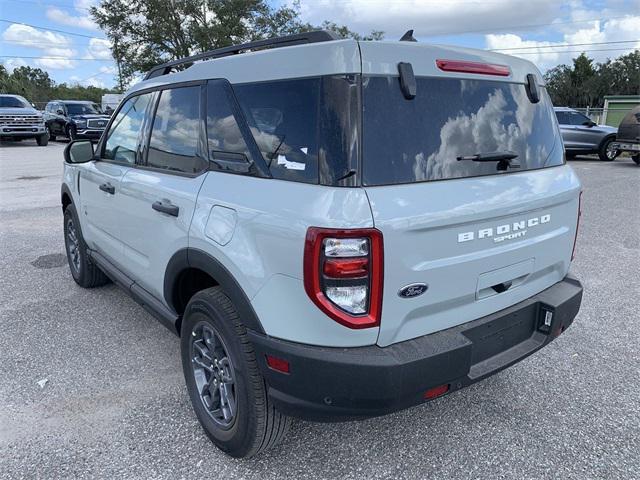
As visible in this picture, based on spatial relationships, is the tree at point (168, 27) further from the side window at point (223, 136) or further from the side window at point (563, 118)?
the side window at point (223, 136)

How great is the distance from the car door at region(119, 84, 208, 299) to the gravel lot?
66 centimetres

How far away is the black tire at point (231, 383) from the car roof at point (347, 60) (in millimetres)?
1063

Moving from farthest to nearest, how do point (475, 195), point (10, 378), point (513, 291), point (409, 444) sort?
1. point (10, 378)
2. point (409, 444)
3. point (513, 291)
4. point (475, 195)

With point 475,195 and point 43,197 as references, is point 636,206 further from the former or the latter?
point 43,197

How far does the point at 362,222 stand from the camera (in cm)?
183

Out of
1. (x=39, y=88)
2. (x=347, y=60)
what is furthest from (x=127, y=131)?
(x=39, y=88)

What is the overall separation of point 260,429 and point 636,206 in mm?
9226

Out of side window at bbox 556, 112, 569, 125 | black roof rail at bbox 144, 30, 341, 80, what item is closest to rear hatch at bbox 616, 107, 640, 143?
side window at bbox 556, 112, 569, 125

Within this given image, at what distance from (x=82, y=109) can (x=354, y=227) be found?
80.8 ft

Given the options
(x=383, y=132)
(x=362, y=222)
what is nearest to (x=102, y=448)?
(x=362, y=222)

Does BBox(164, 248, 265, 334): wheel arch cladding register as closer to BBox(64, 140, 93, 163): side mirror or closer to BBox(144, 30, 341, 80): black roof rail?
BBox(144, 30, 341, 80): black roof rail

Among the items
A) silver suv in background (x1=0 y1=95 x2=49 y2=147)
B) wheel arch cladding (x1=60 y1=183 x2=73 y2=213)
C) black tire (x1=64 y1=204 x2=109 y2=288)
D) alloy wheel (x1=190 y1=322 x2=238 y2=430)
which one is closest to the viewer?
alloy wheel (x1=190 y1=322 x2=238 y2=430)

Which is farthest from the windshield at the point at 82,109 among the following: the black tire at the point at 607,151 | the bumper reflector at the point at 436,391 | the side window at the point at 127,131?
the bumper reflector at the point at 436,391

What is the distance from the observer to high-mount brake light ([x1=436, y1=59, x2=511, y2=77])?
2.20 meters
